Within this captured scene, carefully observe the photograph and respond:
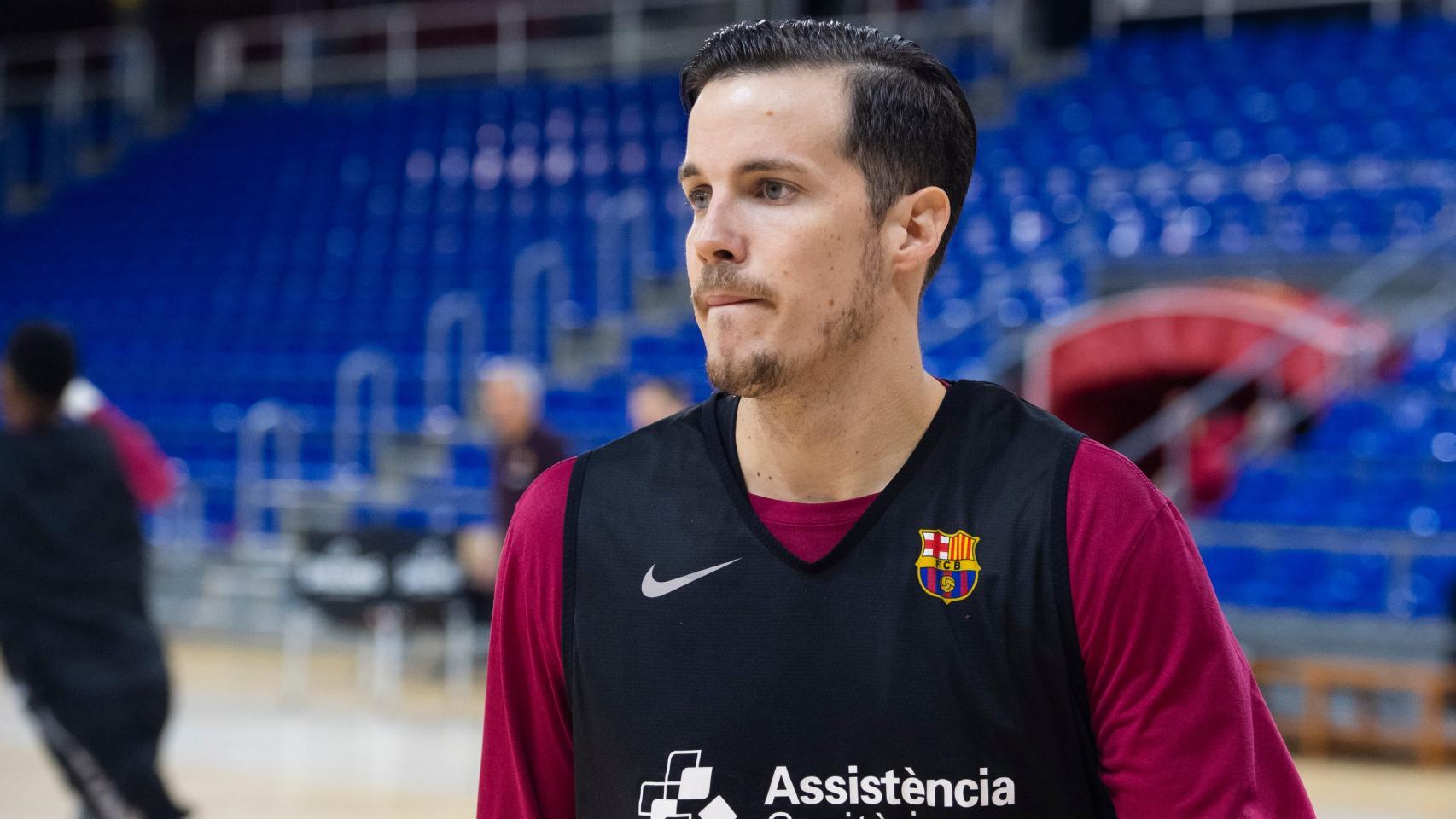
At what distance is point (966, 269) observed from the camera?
38.3 feet

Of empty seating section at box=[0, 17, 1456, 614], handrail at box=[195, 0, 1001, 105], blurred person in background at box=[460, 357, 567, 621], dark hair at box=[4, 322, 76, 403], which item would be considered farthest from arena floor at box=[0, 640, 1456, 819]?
handrail at box=[195, 0, 1001, 105]

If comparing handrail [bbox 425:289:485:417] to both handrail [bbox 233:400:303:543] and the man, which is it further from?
the man

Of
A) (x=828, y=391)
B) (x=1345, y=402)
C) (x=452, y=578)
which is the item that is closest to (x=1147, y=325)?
(x=1345, y=402)

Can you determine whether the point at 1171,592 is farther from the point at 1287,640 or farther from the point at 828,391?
the point at 1287,640

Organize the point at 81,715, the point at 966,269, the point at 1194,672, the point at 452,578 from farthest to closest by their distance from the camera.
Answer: the point at 966,269
the point at 452,578
the point at 81,715
the point at 1194,672

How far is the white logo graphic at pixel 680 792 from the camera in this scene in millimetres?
1583

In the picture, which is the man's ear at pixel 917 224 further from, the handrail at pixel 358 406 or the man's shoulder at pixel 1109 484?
the handrail at pixel 358 406

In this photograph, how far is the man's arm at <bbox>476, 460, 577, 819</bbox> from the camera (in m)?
1.69

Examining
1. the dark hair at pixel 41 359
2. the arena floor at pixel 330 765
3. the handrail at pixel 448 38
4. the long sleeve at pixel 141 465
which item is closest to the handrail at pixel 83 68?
the handrail at pixel 448 38

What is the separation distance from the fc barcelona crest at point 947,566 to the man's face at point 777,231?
0.22 m

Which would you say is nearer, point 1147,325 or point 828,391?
point 828,391

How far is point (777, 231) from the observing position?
1574mm

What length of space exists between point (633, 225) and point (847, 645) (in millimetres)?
12255

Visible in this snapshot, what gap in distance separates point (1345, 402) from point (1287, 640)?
1.54 metres
